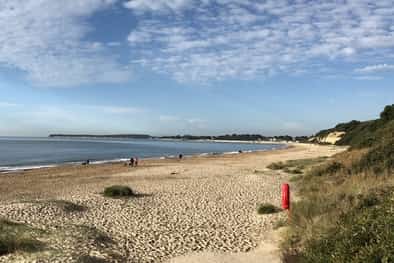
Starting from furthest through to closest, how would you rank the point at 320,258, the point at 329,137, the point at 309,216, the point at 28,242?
the point at 329,137
the point at 309,216
the point at 28,242
the point at 320,258

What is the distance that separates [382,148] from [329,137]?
335 feet

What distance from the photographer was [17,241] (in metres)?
8.83

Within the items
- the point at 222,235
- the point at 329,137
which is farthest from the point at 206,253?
the point at 329,137

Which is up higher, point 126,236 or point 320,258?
point 320,258

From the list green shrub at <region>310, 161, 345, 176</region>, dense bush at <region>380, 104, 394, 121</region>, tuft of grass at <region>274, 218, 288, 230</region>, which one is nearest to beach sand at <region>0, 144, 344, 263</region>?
tuft of grass at <region>274, 218, 288, 230</region>

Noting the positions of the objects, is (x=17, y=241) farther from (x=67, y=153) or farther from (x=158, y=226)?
(x=67, y=153)

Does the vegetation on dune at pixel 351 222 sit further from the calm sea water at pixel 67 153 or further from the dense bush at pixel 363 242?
the calm sea water at pixel 67 153

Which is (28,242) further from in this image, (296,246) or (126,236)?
(296,246)

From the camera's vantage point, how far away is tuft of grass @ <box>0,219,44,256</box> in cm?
858

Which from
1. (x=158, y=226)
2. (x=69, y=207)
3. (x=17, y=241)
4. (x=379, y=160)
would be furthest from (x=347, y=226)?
(x=379, y=160)

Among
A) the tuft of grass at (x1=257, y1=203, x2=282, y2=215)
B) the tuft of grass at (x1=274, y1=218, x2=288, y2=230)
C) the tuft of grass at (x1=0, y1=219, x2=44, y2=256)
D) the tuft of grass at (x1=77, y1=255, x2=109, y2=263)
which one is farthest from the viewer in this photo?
the tuft of grass at (x1=257, y1=203, x2=282, y2=215)

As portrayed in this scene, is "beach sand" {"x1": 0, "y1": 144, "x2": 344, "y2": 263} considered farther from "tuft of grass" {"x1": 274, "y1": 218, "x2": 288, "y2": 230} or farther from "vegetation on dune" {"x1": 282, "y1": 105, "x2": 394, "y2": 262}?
"vegetation on dune" {"x1": 282, "y1": 105, "x2": 394, "y2": 262}

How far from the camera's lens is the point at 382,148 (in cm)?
1792

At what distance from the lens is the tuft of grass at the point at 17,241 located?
8578 mm
